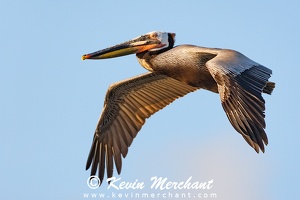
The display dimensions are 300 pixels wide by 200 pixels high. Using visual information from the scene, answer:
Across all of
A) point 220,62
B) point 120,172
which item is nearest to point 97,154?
point 120,172

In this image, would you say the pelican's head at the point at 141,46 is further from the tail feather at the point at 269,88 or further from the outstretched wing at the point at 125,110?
the tail feather at the point at 269,88

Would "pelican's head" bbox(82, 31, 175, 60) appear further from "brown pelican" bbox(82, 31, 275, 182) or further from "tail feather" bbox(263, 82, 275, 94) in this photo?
"tail feather" bbox(263, 82, 275, 94)

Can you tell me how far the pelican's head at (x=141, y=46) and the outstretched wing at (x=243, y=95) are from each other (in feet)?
6.31

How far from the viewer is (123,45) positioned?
14.8 metres

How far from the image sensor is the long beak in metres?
14.6

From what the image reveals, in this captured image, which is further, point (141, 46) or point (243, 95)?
point (141, 46)

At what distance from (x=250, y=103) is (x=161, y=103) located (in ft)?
14.3

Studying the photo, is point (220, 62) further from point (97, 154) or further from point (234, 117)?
point (97, 154)

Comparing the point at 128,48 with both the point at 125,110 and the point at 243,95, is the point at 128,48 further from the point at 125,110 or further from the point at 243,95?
the point at 243,95

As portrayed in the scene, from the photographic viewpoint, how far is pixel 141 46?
14664 millimetres

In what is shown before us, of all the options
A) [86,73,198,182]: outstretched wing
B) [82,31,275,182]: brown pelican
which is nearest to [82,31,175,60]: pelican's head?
[82,31,275,182]: brown pelican

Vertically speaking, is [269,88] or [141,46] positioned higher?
[141,46]

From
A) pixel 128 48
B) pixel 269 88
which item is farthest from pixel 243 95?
pixel 128 48

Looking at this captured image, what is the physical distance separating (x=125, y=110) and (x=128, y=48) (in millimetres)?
1573
